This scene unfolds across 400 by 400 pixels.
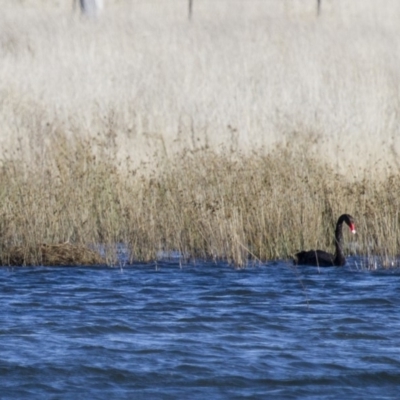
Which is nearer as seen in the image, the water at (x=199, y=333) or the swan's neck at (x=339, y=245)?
the water at (x=199, y=333)

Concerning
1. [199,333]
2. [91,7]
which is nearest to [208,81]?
[91,7]

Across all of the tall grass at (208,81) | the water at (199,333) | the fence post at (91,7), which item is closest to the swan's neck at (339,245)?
the water at (199,333)

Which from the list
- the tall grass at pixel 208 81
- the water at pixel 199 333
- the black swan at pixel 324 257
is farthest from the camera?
the tall grass at pixel 208 81

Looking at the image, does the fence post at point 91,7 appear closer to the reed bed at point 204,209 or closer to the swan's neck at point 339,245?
the reed bed at point 204,209

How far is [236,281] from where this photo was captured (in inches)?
379

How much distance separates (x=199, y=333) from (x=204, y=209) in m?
3.06

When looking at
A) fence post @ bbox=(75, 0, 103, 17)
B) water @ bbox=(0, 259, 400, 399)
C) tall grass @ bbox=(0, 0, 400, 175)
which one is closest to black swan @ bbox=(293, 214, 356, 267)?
water @ bbox=(0, 259, 400, 399)

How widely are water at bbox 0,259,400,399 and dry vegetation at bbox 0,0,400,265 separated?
26.7 inches

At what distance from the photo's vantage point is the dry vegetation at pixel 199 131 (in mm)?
10797

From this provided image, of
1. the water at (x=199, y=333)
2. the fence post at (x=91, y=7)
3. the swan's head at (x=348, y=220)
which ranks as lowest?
the water at (x=199, y=333)

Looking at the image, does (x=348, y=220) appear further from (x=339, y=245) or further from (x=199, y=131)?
(x=199, y=131)

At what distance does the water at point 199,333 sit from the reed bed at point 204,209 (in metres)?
0.42

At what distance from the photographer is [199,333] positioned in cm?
783

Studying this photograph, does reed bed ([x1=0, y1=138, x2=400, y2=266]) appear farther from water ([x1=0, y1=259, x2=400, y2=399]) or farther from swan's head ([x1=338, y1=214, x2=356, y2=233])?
water ([x1=0, y1=259, x2=400, y2=399])
